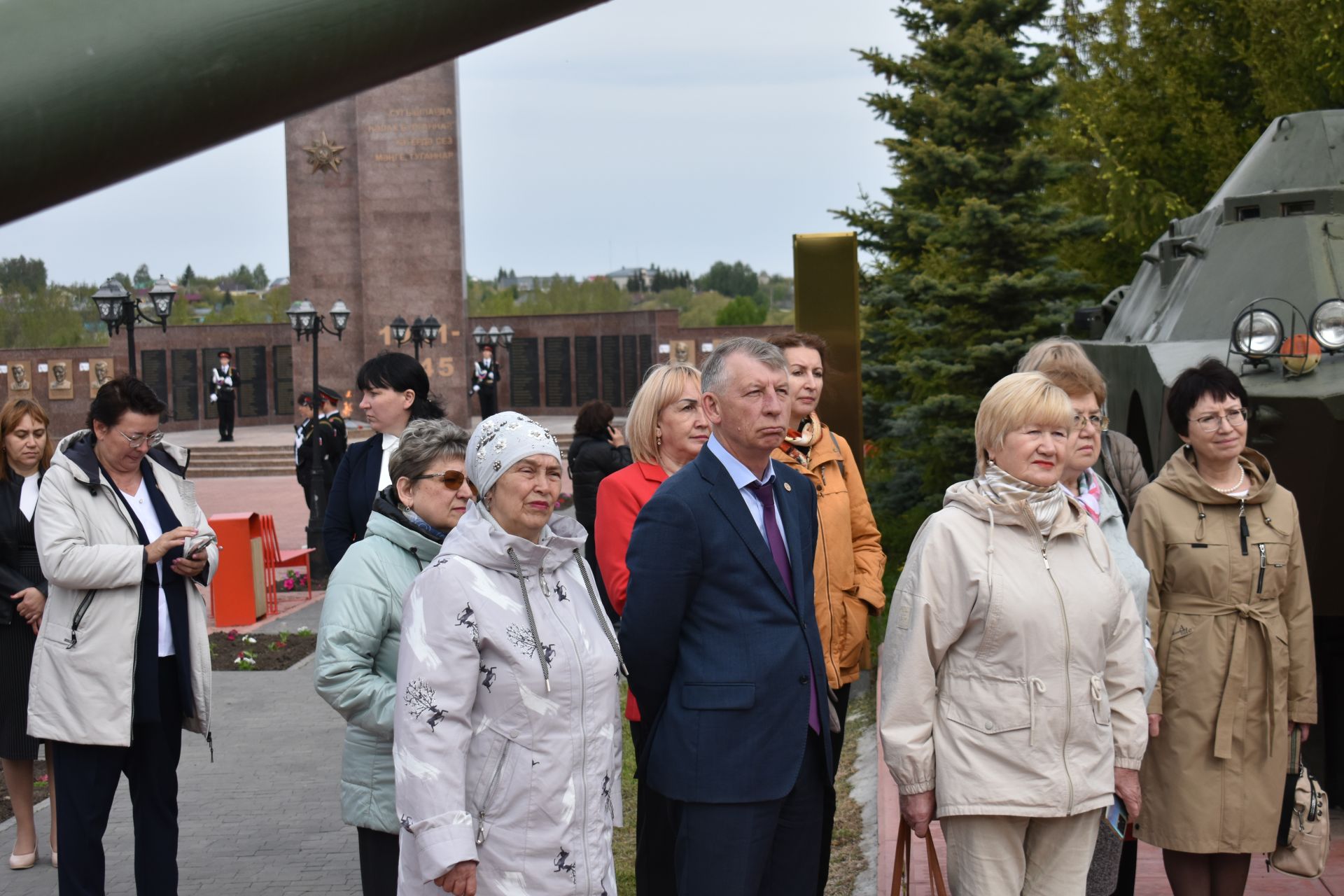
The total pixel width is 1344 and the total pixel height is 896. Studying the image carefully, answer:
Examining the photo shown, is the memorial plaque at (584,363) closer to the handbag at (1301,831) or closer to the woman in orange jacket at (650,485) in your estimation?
the woman in orange jacket at (650,485)

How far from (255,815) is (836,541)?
12.1ft

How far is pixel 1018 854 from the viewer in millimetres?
4004

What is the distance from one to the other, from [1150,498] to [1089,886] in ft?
4.26

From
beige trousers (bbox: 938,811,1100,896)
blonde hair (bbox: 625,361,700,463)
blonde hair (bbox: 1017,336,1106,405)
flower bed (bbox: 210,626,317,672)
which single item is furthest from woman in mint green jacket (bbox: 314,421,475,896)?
flower bed (bbox: 210,626,317,672)

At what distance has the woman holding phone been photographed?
16.9 ft

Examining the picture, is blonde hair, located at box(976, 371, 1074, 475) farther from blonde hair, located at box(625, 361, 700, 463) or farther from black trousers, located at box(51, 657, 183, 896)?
black trousers, located at box(51, 657, 183, 896)

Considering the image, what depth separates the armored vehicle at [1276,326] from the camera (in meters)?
5.82

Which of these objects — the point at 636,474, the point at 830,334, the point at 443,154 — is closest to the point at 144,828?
the point at 636,474

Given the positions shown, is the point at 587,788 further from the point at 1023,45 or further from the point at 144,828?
the point at 1023,45

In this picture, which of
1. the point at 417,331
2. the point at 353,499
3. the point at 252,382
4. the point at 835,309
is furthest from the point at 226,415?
the point at 353,499

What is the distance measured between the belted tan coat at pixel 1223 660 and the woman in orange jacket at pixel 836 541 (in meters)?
0.97

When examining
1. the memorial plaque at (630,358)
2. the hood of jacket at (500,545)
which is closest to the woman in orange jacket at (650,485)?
the hood of jacket at (500,545)

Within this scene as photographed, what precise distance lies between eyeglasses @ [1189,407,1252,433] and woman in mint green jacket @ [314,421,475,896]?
2.43m

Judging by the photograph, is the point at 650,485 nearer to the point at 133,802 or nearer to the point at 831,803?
the point at 831,803
